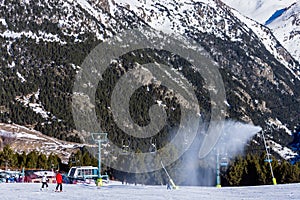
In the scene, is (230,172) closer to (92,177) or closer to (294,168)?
(294,168)

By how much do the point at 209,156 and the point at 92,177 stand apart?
10796 cm

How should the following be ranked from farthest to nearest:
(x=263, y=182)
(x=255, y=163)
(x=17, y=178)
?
(x=255, y=163) → (x=263, y=182) → (x=17, y=178)

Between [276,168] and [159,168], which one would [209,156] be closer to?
[159,168]

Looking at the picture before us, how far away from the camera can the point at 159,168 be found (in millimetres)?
143500

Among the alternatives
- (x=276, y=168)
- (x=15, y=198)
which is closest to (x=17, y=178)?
(x=15, y=198)

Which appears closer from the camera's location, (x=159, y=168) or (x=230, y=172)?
(x=230, y=172)

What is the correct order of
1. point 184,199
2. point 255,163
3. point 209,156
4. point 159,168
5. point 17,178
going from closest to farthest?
1. point 184,199
2. point 17,178
3. point 255,163
4. point 159,168
5. point 209,156

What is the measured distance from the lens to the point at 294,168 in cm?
13088

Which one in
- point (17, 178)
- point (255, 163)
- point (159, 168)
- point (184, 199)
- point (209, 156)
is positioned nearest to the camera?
point (184, 199)

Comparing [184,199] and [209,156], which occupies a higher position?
[209,156]

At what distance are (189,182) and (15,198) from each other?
115 metres

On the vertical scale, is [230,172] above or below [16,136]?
below

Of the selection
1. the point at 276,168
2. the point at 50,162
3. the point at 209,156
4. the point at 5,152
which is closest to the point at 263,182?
the point at 276,168

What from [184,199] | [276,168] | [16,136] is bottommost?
[184,199]
